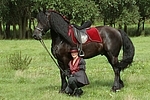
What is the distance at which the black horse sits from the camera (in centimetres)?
973

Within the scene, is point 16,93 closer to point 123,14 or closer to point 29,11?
point 29,11

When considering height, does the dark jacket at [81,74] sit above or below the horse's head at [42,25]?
below

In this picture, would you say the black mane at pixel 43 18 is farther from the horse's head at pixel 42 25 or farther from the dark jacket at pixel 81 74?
the dark jacket at pixel 81 74

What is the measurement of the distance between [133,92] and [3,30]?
3747cm

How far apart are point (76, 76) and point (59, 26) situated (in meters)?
1.44

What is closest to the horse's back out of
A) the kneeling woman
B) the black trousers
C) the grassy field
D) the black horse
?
the black horse

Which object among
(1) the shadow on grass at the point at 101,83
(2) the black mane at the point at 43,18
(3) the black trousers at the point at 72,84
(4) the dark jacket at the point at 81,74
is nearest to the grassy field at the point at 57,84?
(1) the shadow on grass at the point at 101,83

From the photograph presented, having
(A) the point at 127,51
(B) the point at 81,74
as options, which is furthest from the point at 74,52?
(A) the point at 127,51

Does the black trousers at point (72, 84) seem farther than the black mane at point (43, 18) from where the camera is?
No

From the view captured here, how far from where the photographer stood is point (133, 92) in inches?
391

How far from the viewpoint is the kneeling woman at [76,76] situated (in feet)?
31.1

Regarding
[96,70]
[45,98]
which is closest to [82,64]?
[45,98]

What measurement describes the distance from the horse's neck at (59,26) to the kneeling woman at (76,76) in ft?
1.26

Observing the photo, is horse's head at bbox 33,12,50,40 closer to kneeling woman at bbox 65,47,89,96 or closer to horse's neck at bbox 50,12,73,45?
horse's neck at bbox 50,12,73,45
